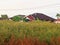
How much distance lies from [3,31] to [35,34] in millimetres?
437

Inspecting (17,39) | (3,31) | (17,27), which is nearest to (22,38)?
(17,39)

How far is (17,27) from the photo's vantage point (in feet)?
14.7

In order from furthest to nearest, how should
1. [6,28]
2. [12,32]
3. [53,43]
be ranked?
[6,28] → [12,32] → [53,43]

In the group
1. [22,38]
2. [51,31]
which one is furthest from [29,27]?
[22,38]

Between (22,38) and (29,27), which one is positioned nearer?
(22,38)

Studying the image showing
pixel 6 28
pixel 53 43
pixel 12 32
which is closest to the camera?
pixel 53 43

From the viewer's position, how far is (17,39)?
373cm

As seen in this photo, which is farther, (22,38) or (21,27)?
(21,27)

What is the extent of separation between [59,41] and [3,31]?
0.82 m

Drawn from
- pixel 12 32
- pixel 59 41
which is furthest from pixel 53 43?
pixel 12 32

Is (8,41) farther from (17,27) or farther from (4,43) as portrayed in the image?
(17,27)

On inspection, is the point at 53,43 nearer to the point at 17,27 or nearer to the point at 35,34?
the point at 35,34

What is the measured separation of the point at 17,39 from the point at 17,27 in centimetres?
76

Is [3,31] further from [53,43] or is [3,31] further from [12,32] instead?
[53,43]
